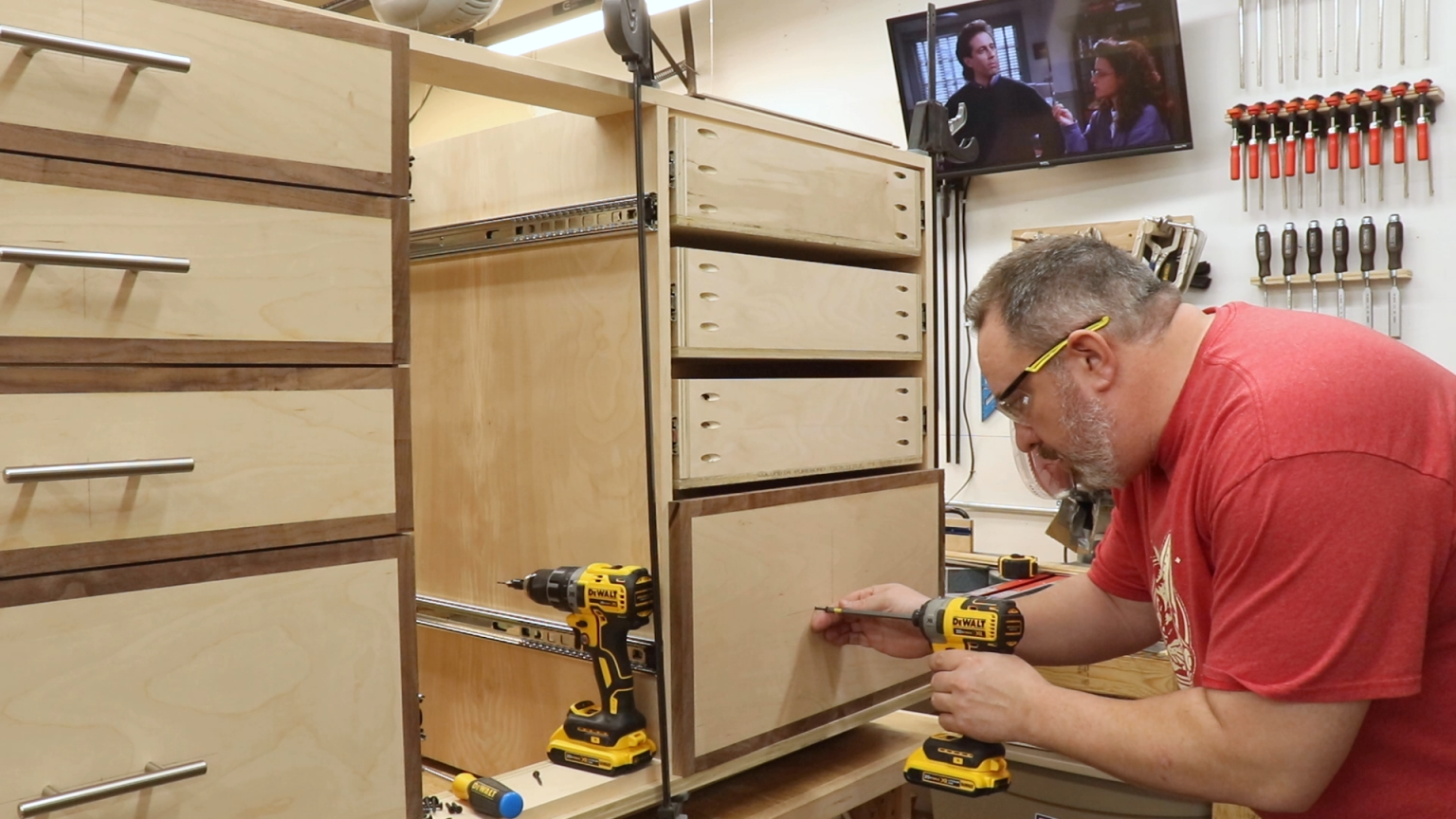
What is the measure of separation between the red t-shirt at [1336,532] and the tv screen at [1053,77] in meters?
2.08

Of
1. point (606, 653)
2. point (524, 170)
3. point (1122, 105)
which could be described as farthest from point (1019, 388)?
point (1122, 105)

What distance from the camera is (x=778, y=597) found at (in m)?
1.56

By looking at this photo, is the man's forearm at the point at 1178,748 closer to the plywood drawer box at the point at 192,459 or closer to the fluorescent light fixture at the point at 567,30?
the plywood drawer box at the point at 192,459

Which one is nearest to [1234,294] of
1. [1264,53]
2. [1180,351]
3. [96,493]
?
[1264,53]

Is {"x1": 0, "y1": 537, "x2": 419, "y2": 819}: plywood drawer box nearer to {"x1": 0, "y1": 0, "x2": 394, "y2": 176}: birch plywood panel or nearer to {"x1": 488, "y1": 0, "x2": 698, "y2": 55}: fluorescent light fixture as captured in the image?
{"x1": 0, "y1": 0, "x2": 394, "y2": 176}: birch plywood panel

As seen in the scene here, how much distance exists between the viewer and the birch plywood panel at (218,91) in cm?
91

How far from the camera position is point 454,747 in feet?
5.74

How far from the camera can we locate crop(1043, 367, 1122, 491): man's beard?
126 cm

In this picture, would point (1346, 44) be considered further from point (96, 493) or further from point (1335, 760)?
point (96, 493)

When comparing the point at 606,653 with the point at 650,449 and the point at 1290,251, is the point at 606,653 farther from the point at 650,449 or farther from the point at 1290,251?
the point at 1290,251

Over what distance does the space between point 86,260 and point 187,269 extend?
0.26 ft

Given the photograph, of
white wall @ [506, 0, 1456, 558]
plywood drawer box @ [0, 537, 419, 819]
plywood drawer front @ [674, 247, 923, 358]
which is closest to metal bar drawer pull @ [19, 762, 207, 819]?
plywood drawer box @ [0, 537, 419, 819]

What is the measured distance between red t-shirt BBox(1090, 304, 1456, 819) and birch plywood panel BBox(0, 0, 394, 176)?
892 millimetres

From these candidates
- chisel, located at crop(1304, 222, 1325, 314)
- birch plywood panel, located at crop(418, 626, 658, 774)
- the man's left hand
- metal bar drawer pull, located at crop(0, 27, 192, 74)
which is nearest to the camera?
metal bar drawer pull, located at crop(0, 27, 192, 74)
